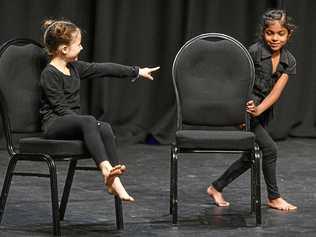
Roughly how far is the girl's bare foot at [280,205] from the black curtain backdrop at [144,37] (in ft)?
7.80

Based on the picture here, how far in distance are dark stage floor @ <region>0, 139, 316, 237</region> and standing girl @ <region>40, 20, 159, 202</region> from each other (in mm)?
384

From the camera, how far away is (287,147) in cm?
705

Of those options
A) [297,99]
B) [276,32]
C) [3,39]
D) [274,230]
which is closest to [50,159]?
[274,230]

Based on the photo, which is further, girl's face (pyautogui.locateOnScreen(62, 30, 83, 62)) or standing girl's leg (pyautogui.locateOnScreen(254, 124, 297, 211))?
standing girl's leg (pyautogui.locateOnScreen(254, 124, 297, 211))

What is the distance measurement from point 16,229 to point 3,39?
2.98 metres

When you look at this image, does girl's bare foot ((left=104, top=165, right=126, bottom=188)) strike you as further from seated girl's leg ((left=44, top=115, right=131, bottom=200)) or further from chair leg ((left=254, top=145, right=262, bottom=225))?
chair leg ((left=254, top=145, right=262, bottom=225))

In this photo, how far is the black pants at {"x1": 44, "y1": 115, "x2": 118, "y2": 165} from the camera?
13.2 ft

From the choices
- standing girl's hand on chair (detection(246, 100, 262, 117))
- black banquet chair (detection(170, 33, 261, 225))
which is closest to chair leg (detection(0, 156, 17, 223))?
black banquet chair (detection(170, 33, 261, 225))

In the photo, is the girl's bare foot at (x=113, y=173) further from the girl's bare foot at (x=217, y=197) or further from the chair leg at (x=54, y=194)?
the girl's bare foot at (x=217, y=197)

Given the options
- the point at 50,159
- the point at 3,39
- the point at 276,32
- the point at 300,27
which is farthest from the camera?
the point at 300,27

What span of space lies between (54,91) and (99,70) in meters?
0.31

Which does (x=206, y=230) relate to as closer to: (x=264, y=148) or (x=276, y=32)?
(x=264, y=148)

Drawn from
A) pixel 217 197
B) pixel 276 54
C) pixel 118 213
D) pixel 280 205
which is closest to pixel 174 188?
pixel 118 213

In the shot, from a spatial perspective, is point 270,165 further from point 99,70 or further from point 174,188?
point 99,70
